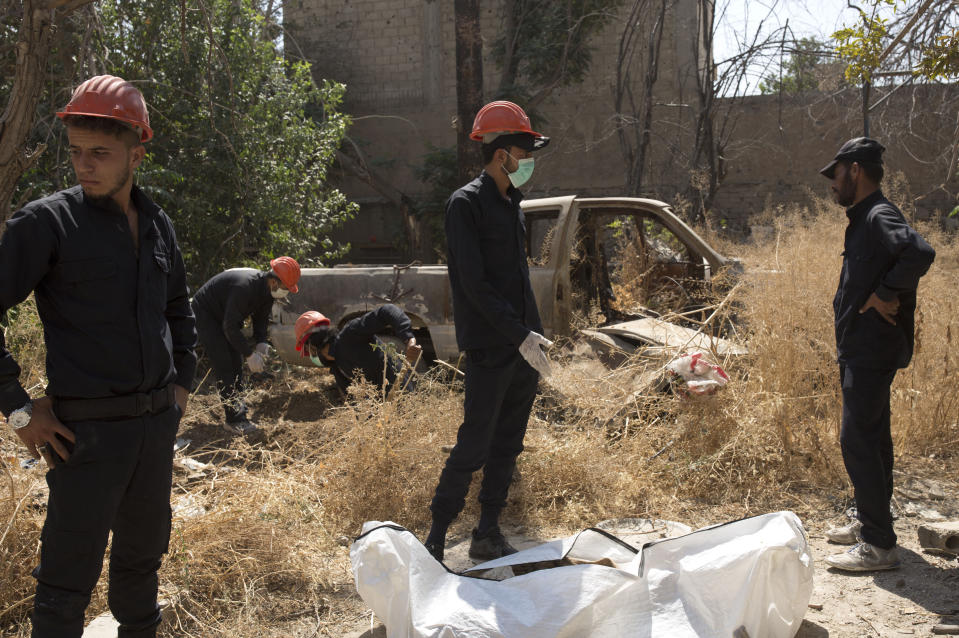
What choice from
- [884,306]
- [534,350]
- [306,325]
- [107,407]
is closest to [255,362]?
[306,325]

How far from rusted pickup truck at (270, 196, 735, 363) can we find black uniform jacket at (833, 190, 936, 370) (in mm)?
2452

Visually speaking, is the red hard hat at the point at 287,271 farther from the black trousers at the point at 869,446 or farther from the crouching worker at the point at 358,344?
the black trousers at the point at 869,446

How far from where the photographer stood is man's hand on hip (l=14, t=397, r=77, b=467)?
217 centimetres

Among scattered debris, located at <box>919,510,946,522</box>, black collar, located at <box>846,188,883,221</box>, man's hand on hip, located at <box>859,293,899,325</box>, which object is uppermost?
black collar, located at <box>846,188,883,221</box>

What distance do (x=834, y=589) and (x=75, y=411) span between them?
3.14 m

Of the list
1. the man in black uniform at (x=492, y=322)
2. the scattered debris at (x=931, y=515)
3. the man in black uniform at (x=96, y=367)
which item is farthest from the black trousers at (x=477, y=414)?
the scattered debris at (x=931, y=515)

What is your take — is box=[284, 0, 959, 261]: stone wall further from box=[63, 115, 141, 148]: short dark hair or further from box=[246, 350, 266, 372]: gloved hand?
box=[63, 115, 141, 148]: short dark hair

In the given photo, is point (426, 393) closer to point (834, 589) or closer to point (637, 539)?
point (637, 539)

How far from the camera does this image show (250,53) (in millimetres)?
9094

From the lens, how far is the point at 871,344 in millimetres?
3410

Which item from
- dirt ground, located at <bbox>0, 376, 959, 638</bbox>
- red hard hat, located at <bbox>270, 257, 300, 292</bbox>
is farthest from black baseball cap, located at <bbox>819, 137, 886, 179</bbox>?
red hard hat, located at <bbox>270, 257, 300, 292</bbox>

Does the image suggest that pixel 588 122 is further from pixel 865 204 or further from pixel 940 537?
pixel 940 537

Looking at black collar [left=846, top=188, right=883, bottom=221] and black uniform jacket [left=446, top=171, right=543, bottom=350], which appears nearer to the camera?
black uniform jacket [left=446, top=171, right=543, bottom=350]

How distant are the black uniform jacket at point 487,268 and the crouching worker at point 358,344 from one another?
1.82 metres
